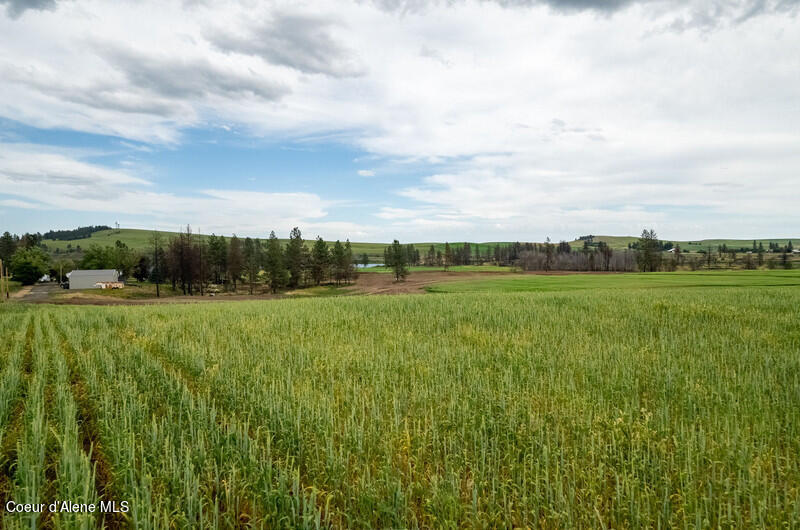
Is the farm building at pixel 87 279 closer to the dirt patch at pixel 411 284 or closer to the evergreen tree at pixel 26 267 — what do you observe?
the evergreen tree at pixel 26 267

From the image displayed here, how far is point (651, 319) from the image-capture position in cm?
1681

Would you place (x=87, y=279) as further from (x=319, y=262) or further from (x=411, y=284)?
(x=411, y=284)

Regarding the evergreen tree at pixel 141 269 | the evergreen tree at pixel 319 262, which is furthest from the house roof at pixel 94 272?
the evergreen tree at pixel 319 262

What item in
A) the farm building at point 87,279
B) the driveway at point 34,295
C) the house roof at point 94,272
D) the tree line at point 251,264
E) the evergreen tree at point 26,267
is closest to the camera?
the driveway at point 34,295

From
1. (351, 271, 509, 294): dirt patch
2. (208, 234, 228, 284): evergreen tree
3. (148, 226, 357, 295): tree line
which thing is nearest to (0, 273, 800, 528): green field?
(351, 271, 509, 294): dirt patch

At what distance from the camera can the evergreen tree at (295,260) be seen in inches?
3644

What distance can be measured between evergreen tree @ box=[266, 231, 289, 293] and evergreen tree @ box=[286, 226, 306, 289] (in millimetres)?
4169

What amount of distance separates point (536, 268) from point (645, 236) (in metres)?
39.6

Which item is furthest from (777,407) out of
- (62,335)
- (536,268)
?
(536,268)

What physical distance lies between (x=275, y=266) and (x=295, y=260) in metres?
7.91

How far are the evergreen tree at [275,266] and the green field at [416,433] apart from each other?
7413 cm

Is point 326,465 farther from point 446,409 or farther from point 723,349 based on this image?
point 723,349

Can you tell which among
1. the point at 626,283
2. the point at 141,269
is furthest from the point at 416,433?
the point at 141,269

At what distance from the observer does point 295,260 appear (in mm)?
92875
